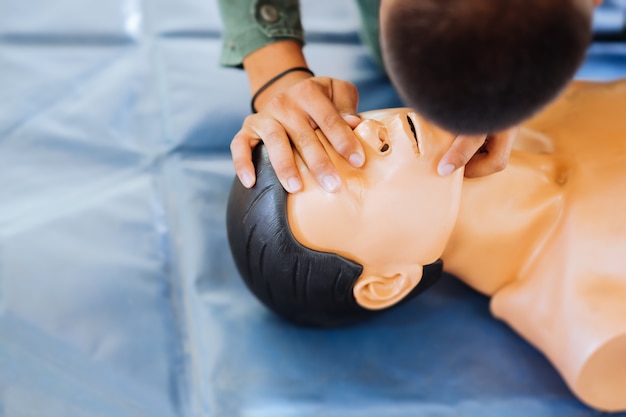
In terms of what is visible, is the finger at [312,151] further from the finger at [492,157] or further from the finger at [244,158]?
the finger at [492,157]

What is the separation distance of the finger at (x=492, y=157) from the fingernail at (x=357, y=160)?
0.17 m

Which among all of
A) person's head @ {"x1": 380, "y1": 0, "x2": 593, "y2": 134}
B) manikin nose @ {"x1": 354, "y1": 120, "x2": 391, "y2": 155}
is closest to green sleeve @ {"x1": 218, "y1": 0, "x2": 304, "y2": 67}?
manikin nose @ {"x1": 354, "y1": 120, "x2": 391, "y2": 155}

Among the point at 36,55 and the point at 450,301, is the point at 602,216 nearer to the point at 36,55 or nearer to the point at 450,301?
the point at 450,301

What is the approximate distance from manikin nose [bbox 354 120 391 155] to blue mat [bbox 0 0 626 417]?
38 centimetres

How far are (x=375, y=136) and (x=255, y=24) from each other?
19.1 inches

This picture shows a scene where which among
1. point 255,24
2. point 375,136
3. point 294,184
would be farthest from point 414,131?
point 255,24

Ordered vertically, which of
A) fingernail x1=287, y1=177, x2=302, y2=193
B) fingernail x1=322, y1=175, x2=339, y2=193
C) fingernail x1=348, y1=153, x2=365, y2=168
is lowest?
fingernail x1=287, y1=177, x2=302, y2=193

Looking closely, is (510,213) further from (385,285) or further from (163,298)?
(163,298)

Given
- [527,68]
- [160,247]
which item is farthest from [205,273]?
[527,68]

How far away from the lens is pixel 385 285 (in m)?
1.01

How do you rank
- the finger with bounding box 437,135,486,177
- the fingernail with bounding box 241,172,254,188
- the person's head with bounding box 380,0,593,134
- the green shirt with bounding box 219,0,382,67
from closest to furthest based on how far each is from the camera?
the person's head with bounding box 380,0,593,134 < the finger with bounding box 437,135,486,177 < the fingernail with bounding box 241,172,254,188 < the green shirt with bounding box 219,0,382,67

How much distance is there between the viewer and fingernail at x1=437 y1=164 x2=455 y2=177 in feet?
2.91

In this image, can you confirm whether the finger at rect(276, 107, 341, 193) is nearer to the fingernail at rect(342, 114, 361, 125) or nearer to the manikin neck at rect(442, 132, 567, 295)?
the fingernail at rect(342, 114, 361, 125)

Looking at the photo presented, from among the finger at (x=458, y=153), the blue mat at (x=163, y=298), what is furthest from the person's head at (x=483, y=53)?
the blue mat at (x=163, y=298)
